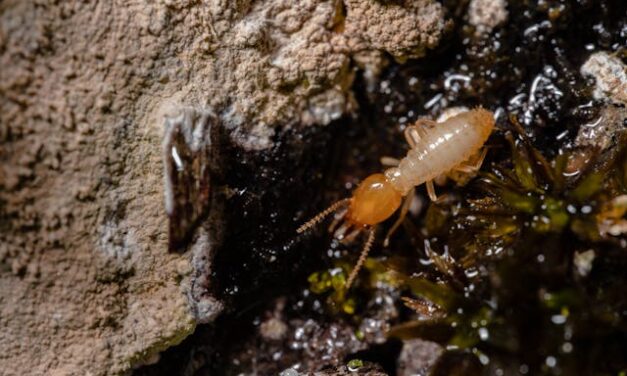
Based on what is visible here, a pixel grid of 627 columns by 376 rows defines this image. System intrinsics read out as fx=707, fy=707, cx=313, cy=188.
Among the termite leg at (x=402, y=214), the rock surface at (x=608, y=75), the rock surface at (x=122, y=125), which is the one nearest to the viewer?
the rock surface at (x=122, y=125)

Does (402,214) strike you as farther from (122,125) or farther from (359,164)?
(122,125)

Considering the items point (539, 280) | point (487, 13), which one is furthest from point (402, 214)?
point (487, 13)

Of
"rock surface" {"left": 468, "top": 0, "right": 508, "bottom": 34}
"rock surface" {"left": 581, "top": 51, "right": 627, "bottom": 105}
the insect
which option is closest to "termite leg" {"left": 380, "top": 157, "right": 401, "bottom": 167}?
the insect

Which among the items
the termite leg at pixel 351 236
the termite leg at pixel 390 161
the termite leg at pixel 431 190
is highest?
the termite leg at pixel 390 161

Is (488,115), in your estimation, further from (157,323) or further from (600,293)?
(157,323)

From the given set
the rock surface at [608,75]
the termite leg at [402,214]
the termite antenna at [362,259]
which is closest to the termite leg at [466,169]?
the termite leg at [402,214]

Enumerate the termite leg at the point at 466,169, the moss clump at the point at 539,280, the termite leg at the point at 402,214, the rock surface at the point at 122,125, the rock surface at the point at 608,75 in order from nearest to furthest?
the rock surface at the point at 122,125 → the moss clump at the point at 539,280 → the rock surface at the point at 608,75 → the termite leg at the point at 466,169 → the termite leg at the point at 402,214

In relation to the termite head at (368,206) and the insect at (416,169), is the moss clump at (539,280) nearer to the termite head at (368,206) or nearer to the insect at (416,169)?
the insect at (416,169)

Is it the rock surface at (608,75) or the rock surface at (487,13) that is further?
the rock surface at (487,13)
